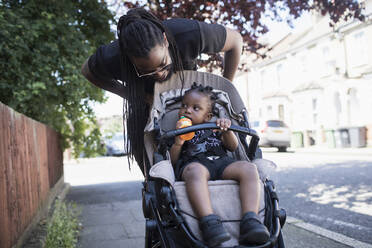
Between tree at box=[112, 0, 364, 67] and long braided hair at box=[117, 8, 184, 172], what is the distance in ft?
7.01

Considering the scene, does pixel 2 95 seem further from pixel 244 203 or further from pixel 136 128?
pixel 244 203

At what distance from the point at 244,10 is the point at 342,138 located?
1499 centimetres

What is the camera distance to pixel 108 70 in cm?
273

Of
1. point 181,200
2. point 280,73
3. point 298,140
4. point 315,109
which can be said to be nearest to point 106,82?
point 181,200

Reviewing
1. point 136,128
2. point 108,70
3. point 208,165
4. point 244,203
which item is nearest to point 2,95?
point 108,70

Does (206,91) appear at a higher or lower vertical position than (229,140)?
higher

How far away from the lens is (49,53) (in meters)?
5.28

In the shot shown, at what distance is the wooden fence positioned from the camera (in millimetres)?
2835

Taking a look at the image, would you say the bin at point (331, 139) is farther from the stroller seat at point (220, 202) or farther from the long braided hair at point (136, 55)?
the stroller seat at point (220, 202)

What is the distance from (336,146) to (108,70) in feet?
57.4

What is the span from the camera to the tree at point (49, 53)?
451 centimetres

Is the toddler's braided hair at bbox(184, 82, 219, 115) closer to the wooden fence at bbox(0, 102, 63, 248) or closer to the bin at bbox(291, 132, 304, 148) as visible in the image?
the wooden fence at bbox(0, 102, 63, 248)

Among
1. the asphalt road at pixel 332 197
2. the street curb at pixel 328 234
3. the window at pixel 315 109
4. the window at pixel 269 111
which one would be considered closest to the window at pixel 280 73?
the window at pixel 269 111

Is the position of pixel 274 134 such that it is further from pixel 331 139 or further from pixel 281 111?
pixel 281 111
